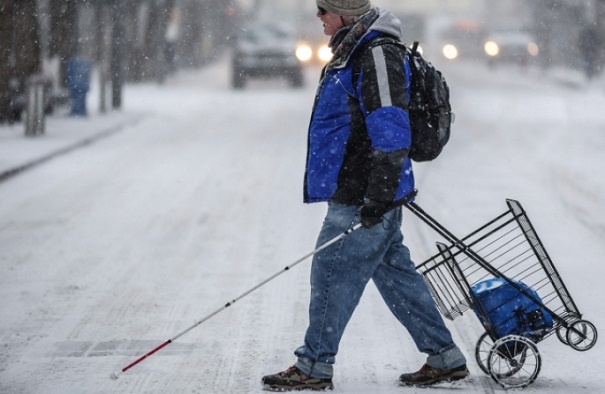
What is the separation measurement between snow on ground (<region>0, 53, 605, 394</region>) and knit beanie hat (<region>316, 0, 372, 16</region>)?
1620 mm

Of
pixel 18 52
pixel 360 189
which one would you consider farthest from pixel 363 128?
pixel 18 52

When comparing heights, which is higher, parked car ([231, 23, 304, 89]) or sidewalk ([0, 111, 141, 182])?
parked car ([231, 23, 304, 89])

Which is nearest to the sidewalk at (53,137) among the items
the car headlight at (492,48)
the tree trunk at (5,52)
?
the tree trunk at (5,52)

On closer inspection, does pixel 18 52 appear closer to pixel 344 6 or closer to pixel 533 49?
pixel 344 6

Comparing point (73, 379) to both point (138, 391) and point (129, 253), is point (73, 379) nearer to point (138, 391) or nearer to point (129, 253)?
point (138, 391)

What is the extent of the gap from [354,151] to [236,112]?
21057 millimetres

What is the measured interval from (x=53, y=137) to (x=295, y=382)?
1500 centimetres

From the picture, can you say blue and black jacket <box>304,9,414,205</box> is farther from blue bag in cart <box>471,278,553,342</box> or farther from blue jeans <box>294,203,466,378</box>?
blue bag in cart <box>471,278,553,342</box>

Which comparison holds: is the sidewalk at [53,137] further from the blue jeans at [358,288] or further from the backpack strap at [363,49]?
the backpack strap at [363,49]

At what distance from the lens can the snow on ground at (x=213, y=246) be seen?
20.5 feet

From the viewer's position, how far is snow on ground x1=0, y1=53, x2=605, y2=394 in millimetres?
6262

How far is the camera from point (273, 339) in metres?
6.91

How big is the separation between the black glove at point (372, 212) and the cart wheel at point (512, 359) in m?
0.82

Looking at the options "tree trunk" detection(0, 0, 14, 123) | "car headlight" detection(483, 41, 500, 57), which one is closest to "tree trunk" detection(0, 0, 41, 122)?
"tree trunk" detection(0, 0, 14, 123)
